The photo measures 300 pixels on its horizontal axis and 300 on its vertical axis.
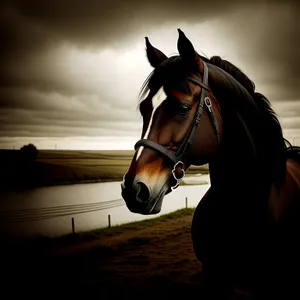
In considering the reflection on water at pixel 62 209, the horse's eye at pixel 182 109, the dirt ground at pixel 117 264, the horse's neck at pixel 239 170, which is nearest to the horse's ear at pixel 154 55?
the horse's eye at pixel 182 109

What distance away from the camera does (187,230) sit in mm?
1833

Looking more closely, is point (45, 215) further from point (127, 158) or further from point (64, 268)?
point (127, 158)

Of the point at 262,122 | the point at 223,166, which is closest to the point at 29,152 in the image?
the point at 223,166

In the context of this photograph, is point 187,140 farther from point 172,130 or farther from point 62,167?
point 62,167

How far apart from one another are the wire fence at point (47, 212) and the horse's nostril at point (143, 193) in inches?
33.2

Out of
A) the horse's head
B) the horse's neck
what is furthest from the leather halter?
the horse's neck

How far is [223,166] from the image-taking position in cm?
106

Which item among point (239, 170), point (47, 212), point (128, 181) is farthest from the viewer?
point (47, 212)

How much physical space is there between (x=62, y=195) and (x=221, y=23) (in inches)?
52.2

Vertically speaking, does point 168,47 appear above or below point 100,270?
above

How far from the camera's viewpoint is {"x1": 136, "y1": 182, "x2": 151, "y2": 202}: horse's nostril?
0.87 metres

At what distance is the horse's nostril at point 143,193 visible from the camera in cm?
87

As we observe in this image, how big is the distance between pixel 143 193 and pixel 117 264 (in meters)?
0.92

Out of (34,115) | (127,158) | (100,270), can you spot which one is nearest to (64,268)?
(100,270)
